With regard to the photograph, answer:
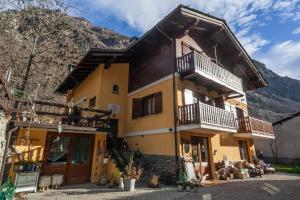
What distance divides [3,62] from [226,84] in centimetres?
1411

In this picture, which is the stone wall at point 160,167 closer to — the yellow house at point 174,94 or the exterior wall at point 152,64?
the yellow house at point 174,94

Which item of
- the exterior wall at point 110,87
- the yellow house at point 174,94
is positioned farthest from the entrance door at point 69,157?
the exterior wall at point 110,87

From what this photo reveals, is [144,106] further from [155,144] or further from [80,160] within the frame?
[80,160]

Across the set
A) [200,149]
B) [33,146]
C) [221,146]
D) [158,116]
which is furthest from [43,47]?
[221,146]

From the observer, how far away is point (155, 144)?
11.9 meters

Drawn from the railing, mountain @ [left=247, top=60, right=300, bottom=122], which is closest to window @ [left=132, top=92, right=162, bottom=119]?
the railing

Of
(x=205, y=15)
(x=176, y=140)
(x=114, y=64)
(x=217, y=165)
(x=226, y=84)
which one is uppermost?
(x=205, y=15)

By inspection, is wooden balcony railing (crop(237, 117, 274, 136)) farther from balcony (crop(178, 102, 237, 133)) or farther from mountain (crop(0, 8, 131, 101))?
mountain (crop(0, 8, 131, 101))

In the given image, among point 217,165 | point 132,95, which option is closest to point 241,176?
point 217,165

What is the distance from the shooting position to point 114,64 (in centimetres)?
1524

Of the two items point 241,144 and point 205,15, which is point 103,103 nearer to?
point 205,15

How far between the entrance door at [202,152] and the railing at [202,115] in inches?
67.6

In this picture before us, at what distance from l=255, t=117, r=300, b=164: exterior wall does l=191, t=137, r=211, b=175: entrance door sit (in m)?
17.0

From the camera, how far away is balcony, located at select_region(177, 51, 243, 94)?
11.2 metres
